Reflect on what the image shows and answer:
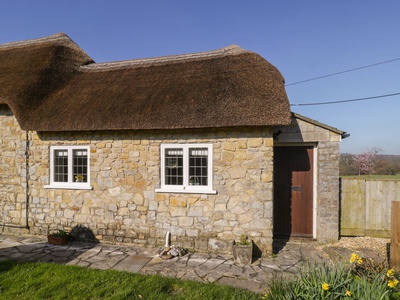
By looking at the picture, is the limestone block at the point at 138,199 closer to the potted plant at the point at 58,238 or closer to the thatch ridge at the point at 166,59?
the potted plant at the point at 58,238

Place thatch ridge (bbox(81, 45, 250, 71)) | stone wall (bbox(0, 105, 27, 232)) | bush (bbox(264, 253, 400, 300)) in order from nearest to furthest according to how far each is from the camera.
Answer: bush (bbox(264, 253, 400, 300))
stone wall (bbox(0, 105, 27, 232))
thatch ridge (bbox(81, 45, 250, 71))

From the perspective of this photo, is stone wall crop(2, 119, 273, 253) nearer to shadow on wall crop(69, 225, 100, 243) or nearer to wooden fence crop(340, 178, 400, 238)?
shadow on wall crop(69, 225, 100, 243)

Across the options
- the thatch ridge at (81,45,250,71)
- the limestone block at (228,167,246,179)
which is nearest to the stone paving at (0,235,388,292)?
the limestone block at (228,167,246,179)

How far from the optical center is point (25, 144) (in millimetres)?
7426

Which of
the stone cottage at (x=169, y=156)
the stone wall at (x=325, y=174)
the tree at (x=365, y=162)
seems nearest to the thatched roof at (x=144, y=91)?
the stone cottage at (x=169, y=156)

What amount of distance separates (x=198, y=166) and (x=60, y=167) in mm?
4019

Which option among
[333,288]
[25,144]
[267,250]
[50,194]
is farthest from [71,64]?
[333,288]

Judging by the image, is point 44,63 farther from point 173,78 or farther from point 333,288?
point 333,288

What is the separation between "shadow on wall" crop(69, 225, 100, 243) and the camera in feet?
22.8

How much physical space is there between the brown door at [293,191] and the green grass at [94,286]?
349 cm

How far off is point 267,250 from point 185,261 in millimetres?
1907

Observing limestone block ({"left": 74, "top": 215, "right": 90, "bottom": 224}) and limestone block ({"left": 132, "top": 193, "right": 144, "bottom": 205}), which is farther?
limestone block ({"left": 74, "top": 215, "right": 90, "bottom": 224})

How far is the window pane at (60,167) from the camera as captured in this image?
7.30 metres

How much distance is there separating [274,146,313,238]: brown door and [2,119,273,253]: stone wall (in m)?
1.52
